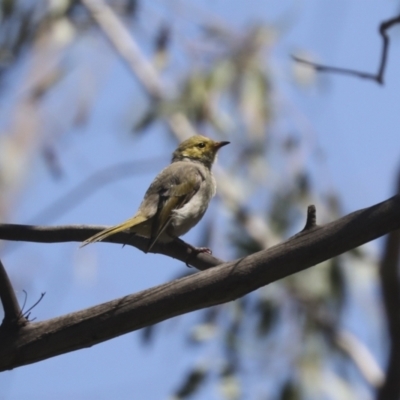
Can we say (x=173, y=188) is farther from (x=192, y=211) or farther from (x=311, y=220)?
(x=311, y=220)

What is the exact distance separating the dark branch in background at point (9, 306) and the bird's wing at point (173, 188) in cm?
126

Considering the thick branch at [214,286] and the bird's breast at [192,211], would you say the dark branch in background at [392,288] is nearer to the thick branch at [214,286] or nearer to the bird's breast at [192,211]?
the bird's breast at [192,211]

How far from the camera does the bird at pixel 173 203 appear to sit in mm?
4146

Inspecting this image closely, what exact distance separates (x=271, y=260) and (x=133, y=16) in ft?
16.7

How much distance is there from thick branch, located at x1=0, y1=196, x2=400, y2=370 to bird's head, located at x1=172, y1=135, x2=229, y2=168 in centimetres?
276

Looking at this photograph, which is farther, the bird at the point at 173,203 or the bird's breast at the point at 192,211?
the bird's breast at the point at 192,211

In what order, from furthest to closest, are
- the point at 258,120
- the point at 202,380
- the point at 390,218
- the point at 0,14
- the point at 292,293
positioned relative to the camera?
the point at 258,120 → the point at 292,293 → the point at 0,14 → the point at 202,380 → the point at 390,218

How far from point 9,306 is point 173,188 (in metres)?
1.91

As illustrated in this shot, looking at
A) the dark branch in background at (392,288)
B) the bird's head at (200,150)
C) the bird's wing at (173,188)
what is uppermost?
the bird's head at (200,150)

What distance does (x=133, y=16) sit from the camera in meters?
7.37

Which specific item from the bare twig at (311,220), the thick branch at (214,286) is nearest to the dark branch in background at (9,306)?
the thick branch at (214,286)

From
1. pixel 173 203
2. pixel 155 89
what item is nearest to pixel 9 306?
pixel 173 203

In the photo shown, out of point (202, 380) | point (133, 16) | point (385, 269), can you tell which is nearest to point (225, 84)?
point (133, 16)

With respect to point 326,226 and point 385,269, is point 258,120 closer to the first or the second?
point 385,269
